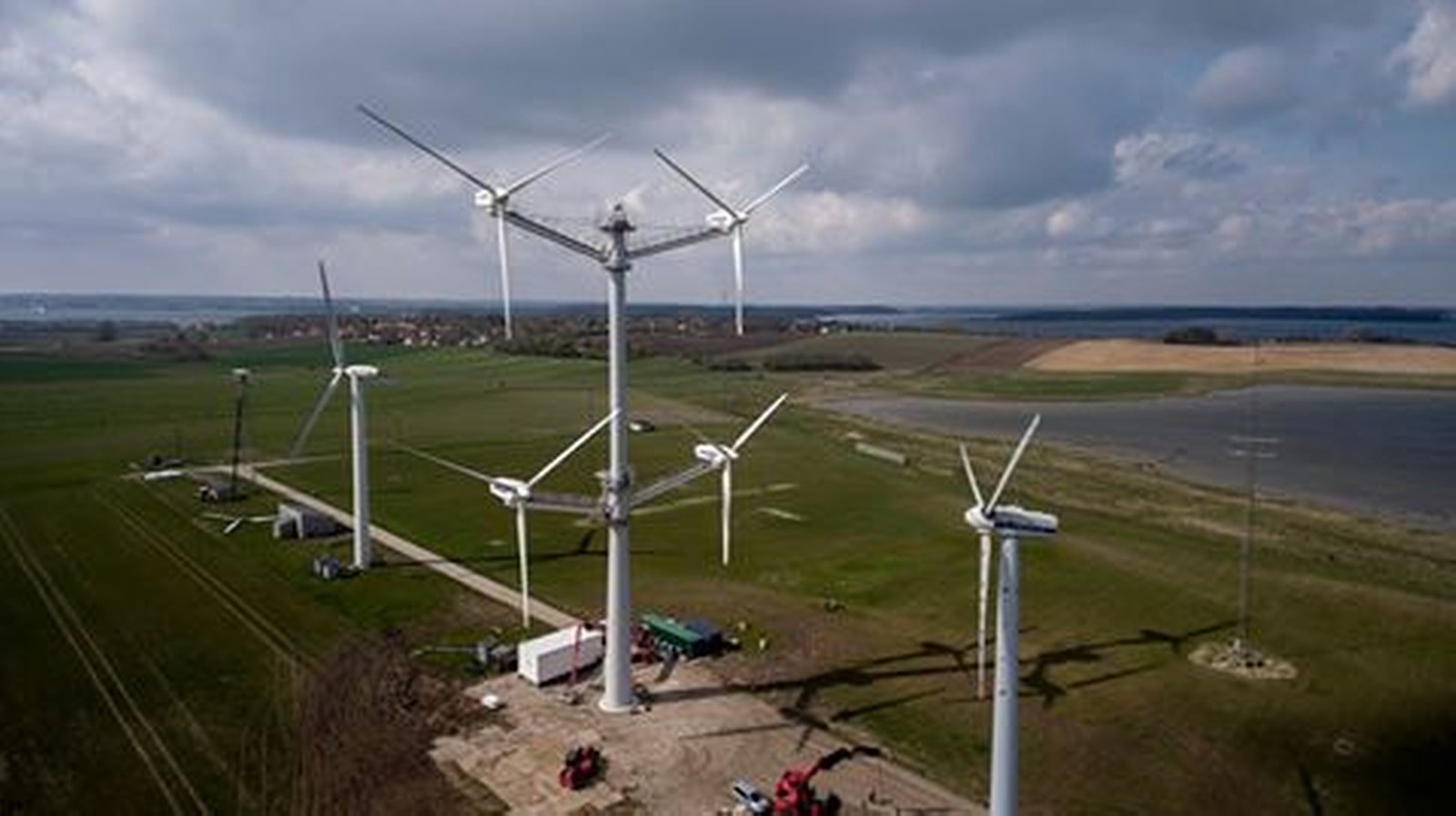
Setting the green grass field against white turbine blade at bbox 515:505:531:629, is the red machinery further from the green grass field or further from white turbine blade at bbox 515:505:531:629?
white turbine blade at bbox 515:505:531:629

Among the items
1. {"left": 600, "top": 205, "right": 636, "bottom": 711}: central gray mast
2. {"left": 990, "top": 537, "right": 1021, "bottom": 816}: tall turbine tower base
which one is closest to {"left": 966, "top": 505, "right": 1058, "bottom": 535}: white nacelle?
{"left": 990, "top": 537, "right": 1021, "bottom": 816}: tall turbine tower base

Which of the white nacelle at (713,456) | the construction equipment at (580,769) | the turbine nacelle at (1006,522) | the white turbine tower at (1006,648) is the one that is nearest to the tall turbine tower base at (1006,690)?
the white turbine tower at (1006,648)

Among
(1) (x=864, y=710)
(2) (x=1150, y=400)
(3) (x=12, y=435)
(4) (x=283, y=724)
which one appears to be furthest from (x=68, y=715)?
(2) (x=1150, y=400)

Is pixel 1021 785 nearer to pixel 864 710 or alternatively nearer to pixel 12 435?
pixel 864 710

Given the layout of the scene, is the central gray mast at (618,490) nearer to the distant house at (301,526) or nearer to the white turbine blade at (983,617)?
the white turbine blade at (983,617)

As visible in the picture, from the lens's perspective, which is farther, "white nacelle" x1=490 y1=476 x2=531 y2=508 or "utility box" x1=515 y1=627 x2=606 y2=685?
"utility box" x1=515 y1=627 x2=606 y2=685

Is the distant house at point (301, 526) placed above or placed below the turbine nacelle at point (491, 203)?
below
